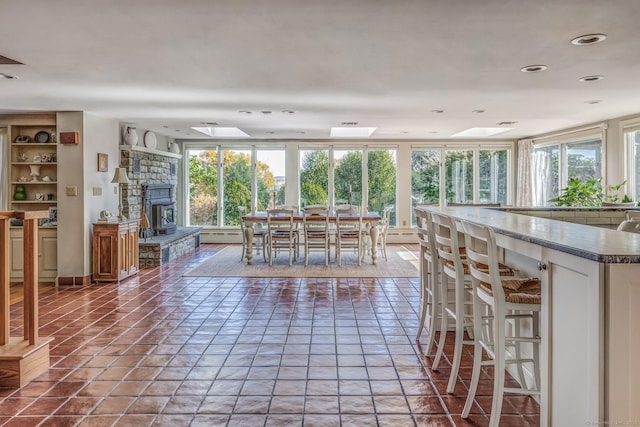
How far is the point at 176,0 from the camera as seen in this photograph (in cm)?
238

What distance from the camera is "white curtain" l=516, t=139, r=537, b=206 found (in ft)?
30.1

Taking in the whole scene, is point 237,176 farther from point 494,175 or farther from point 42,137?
point 494,175

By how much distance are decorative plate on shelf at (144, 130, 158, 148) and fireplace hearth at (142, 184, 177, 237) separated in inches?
28.5

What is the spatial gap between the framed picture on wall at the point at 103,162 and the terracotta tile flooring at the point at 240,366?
6.35ft

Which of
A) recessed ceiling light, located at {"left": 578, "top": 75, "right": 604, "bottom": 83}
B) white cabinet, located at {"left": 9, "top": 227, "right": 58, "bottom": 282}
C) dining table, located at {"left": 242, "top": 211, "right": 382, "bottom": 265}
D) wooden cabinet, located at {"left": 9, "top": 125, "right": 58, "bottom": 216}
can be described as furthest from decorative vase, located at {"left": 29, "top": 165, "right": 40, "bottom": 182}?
recessed ceiling light, located at {"left": 578, "top": 75, "right": 604, "bottom": 83}

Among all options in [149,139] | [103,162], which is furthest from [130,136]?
[149,139]

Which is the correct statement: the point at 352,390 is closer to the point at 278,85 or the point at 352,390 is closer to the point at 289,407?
the point at 289,407

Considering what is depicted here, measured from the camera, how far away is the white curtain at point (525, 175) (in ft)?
30.1

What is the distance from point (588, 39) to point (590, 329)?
2.25 meters

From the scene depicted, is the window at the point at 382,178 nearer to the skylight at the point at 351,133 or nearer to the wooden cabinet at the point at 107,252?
the skylight at the point at 351,133

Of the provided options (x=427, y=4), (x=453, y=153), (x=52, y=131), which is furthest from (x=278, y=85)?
(x=453, y=153)

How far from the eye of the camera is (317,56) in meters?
3.43

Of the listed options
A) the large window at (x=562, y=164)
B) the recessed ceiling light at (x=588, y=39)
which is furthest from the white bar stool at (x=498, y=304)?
the large window at (x=562, y=164)

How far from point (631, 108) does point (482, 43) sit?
399 centimetres
